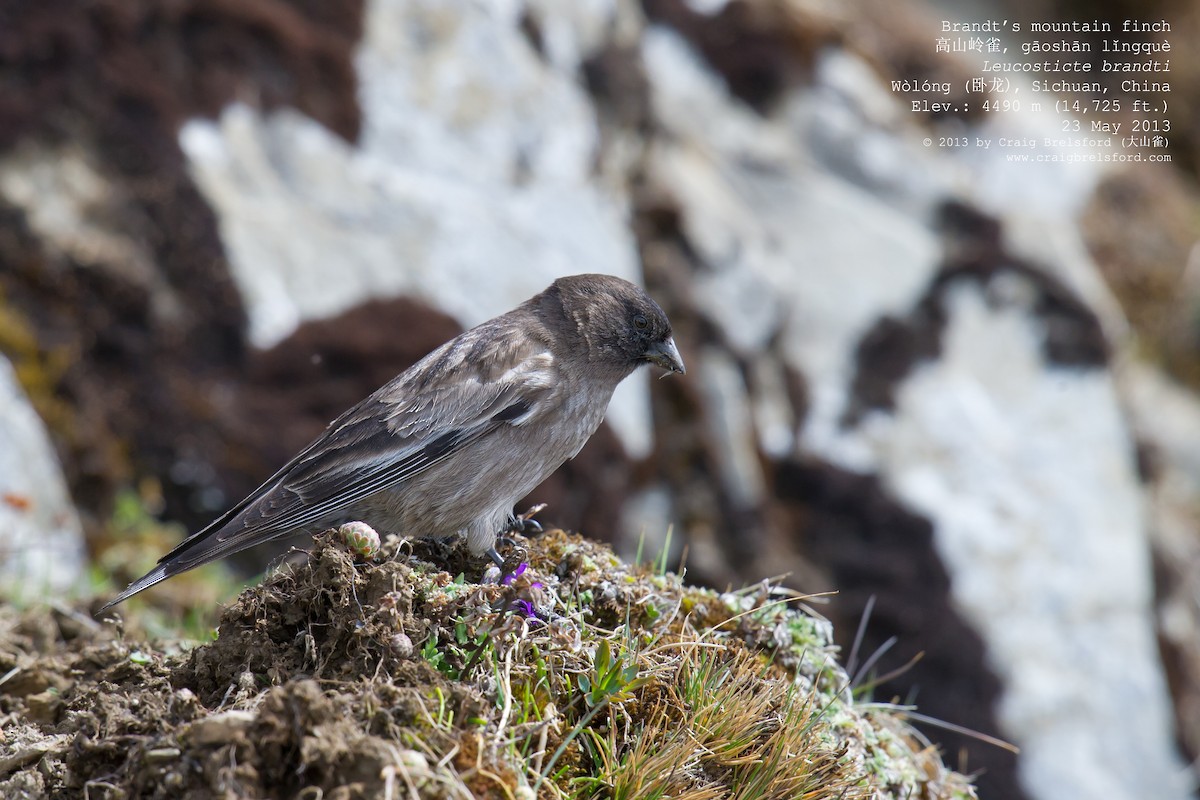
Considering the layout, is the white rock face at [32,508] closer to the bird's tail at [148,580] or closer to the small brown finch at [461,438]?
the bird's tail at [148,580]

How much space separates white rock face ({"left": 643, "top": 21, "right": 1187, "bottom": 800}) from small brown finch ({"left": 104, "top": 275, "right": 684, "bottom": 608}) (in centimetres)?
406

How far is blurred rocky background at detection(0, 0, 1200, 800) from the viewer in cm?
795

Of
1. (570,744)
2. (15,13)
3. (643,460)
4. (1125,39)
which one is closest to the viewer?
(570,744)

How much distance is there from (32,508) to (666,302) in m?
5.23

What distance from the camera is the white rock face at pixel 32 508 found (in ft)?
21.3

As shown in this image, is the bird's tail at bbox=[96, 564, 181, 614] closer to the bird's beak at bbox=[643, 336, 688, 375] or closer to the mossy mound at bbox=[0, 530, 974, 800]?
the mossy mound at bbox=[0, 530, 974, 800]

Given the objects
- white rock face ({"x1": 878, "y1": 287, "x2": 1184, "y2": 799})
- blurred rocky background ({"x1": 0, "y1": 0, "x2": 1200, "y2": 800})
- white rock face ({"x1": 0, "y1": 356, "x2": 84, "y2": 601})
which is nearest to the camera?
white rock face ({"x1": 0, "y1": 356, "x2": 84, "y2": 601})

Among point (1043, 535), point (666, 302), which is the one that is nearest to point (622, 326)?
point (666, 302)

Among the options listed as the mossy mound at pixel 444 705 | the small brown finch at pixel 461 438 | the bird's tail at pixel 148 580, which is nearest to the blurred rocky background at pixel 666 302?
the small brown finch at pixel 461 438

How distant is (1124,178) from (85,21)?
11.4 metres

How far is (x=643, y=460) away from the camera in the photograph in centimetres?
912

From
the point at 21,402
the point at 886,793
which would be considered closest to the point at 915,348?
the point at 886,793

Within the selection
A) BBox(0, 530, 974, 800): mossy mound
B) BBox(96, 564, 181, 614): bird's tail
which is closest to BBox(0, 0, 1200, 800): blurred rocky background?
BBox(96, 564, 181, 614): bird's tail

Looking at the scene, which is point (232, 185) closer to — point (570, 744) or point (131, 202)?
point (131, 202)
